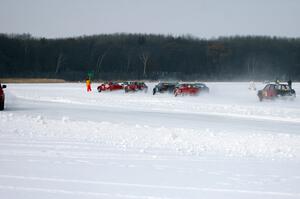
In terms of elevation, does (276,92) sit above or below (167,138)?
above

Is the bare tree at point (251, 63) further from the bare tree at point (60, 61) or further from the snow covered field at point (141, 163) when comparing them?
the snow covered field at point (141, 163)

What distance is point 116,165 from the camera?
8352 millimetres

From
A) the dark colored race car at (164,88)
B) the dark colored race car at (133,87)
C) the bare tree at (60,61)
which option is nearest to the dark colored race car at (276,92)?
the dark colored race car at (164,88)

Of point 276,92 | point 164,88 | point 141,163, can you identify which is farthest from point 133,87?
point 141,163

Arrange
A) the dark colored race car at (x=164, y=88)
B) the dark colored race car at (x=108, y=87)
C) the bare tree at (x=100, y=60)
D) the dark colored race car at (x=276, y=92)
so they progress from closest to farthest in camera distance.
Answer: the dark colored race car at (x=276, y=92) < the dark colored race car at (x=164, y=88) < the dark colored race car at (x=108, y=87) < the bare tree at (x=100, y=60)

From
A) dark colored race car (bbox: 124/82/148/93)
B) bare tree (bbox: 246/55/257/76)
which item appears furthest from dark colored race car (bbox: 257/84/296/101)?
bare tree (bbox: 246/55/257/76)

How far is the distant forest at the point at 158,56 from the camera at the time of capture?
112m

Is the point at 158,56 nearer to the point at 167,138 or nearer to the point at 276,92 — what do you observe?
the point at 276,92

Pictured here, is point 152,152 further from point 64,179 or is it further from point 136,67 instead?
point 136,67

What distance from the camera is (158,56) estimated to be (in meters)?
123

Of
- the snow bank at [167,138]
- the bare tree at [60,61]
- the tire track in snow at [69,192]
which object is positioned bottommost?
the tire track in snow at [69,192]

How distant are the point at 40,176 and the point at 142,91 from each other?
39.0 m

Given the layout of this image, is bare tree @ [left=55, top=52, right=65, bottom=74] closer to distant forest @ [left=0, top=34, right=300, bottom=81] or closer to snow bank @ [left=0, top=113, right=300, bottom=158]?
distant forest @ [left=0, top=34, right=300, bottom=81]

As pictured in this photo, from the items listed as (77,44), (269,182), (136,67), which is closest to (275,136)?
(269,182)
